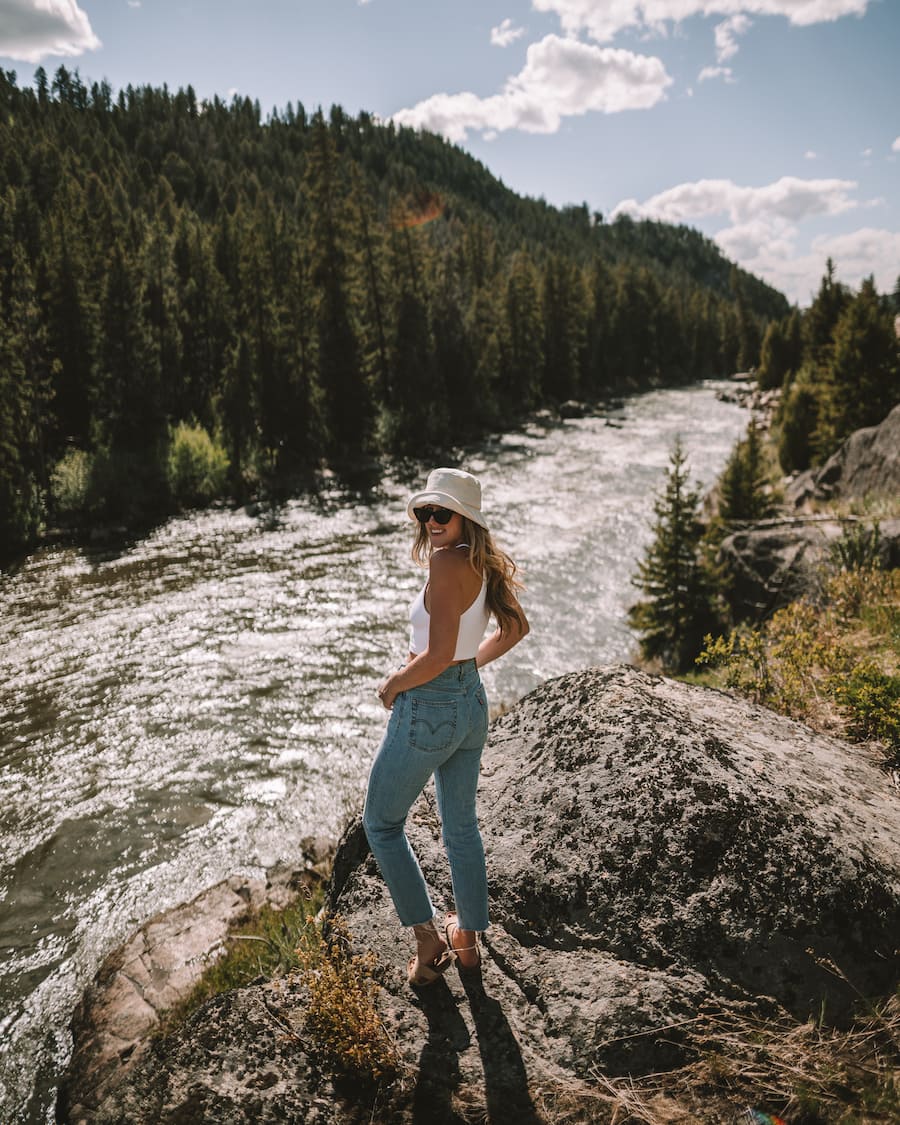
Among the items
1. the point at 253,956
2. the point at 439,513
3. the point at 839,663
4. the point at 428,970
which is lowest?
the point at 253,956

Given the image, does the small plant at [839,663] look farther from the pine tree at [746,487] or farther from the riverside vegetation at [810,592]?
the pine tree at [746,487]

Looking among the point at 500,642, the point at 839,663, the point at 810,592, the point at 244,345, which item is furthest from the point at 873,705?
the point at 244,345

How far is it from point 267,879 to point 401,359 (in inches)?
1476

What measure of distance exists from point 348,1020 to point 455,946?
69 cm

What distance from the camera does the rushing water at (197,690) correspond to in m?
7.54

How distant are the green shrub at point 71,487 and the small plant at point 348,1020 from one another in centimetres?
2408

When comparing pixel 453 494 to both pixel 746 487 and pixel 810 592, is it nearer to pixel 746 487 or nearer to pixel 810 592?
pixel 810 592

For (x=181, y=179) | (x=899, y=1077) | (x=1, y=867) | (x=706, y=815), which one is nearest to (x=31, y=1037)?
(x=1, y=867)

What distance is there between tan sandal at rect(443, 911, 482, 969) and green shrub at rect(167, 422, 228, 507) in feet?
82.9

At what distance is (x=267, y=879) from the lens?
7.18 metres

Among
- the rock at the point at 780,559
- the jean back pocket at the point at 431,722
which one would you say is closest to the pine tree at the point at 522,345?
the rock at the point at 780,559

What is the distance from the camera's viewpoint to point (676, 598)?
42.5 ft

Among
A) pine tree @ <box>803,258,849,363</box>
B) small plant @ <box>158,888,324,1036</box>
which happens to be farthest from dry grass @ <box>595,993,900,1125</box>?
pine tree @ <box>803,258,849,363</box>

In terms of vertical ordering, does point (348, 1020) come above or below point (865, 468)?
below
